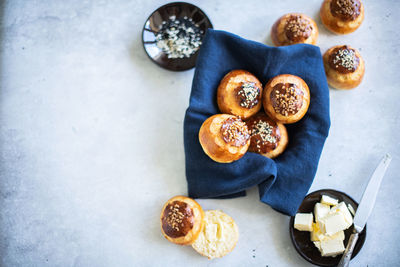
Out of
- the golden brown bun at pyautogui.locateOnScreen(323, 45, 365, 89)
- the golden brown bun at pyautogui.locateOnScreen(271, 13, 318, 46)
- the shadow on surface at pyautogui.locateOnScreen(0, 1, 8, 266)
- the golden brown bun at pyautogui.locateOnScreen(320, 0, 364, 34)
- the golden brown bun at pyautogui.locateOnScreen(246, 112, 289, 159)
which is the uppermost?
the golden brown bun at pyautogui.locateOnScreen(320, 0, 364, 34)

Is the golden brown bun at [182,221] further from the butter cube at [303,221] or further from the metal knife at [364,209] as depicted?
the metal knife at [364,209]

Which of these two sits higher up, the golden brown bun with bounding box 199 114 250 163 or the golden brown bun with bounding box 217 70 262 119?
the golden brown bun with bounding box 217 70 262 119

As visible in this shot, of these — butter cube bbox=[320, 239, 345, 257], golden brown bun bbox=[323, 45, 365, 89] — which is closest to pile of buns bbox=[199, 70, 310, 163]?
golden brown bun bbox=[323, 45, 365, 89]

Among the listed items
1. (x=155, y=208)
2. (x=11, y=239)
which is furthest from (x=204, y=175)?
(x=11, y=239)

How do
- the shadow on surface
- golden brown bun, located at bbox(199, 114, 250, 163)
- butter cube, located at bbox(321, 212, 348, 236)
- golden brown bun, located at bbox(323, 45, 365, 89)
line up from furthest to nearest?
the shadow on surface → golden brown bun, located at bbox(323, 45, 365, 89) → butter cube, located at bbox(321, 212, 348, 236) → golden brown bun, located at bbox(199, 114, 250, 163)

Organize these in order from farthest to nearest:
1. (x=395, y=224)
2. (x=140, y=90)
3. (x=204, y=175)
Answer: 1. (x=140, y=90)
2. (x=395, y=224)
3. (x=204, y=175)

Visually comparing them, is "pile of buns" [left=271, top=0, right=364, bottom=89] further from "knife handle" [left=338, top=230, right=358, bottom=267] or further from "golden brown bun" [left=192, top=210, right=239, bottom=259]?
"golden brown bun" [left=192, top=210, right=239, bottom=259]

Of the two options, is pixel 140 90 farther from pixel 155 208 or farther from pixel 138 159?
pixel 155 208
